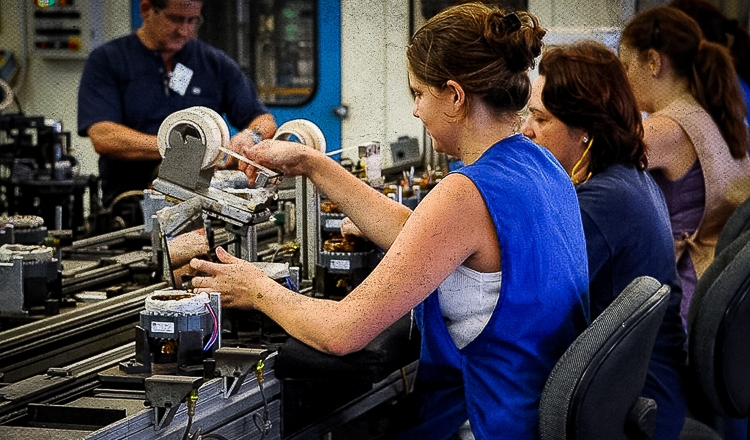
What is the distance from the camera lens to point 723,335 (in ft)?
7.38

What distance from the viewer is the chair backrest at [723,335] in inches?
88.3

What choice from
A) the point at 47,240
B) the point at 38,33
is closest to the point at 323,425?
the point at 47,240

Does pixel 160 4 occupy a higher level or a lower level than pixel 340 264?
higher

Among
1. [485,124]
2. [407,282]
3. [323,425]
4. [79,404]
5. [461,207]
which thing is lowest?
[323,425]

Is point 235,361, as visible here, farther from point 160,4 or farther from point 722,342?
point 160,4

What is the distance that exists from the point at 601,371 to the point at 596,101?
753mm

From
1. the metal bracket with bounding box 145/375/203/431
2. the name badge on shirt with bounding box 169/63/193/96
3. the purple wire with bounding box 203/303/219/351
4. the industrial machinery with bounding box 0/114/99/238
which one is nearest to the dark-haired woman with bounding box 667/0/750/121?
the name badge on shirt with bounding box 169/63/193/96

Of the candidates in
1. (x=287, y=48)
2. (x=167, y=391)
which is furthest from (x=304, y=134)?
(x=287, y=48)

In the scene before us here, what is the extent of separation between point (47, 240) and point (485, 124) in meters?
1.08

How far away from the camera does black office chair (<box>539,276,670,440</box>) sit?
5.48 feet

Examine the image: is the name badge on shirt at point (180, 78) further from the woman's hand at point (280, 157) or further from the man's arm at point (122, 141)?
the woman's hand at point (280, 157)

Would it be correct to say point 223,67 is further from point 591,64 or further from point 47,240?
point 591,64

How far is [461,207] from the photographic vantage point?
5.45 feet

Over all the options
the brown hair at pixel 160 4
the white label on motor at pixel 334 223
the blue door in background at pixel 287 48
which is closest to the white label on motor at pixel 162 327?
the white label on motor at pixel 334 223
